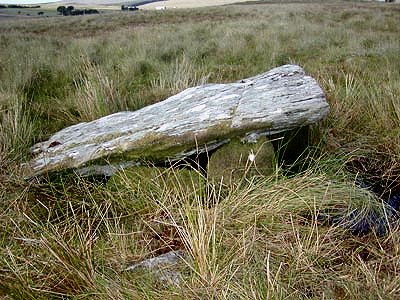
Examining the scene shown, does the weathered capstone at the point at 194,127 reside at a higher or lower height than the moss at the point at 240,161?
higher

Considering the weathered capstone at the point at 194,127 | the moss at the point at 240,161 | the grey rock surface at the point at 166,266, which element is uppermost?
the weathered capstone at the point at 194,127

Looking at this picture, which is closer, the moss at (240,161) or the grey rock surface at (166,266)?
the grey rock surface at (166,266)

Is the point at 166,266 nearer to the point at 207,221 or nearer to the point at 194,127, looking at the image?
the point at 207,221

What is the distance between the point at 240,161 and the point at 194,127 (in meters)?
0.42

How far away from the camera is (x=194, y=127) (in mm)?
2965

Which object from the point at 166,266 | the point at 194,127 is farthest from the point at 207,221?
the point at 194,127

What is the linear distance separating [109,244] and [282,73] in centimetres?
220

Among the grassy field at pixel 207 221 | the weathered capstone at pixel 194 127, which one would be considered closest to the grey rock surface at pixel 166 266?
the grassy field at pixel 207 221

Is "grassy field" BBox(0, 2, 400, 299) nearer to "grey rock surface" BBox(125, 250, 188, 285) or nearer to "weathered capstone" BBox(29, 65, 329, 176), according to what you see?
"grey rock surface" BBox(125, 250, 188, 285)

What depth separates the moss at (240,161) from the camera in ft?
9.46

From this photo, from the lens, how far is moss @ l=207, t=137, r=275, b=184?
2885 mm

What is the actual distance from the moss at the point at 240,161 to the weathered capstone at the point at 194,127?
7cm

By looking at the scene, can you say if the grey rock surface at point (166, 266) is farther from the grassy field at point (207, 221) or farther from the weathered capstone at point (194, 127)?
the weathered capstone at point (194, 127)

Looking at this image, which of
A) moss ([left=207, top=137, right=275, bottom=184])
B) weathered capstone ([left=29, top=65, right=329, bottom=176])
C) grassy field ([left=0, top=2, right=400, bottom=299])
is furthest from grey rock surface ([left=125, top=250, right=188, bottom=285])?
weathered capstone ([left=29, top=65, right=329, bottom=176])
